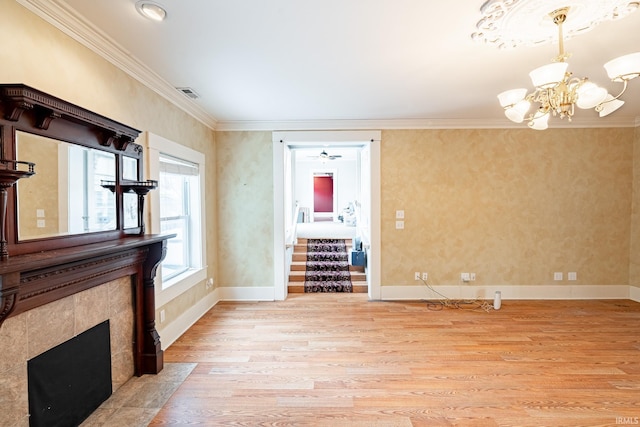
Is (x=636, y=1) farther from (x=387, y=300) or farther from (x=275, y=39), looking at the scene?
(x=387, y=300)

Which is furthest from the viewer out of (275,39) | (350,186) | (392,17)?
(350,186)

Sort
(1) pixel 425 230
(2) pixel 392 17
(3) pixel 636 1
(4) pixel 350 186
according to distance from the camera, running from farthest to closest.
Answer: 1. (4) pixel 350 186
2. (1) pixel 425 230
3. (2) pixel 392 17
4. (3) pixel 636 1

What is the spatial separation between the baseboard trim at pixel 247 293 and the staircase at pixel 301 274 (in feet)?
1.50

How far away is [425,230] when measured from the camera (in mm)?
4586

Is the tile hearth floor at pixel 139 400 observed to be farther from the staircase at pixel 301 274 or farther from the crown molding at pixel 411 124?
the crown molding at pixel 411 124

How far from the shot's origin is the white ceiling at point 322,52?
1.92m

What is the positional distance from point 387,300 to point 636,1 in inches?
152

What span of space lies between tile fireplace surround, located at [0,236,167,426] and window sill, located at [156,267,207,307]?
1.42 ft

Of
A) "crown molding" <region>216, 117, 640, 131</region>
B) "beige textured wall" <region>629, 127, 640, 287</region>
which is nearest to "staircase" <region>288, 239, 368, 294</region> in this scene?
"crown molding" <region>216, 117, 640, 131</region>

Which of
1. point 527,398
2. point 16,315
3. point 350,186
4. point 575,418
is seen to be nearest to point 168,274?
point 16,315

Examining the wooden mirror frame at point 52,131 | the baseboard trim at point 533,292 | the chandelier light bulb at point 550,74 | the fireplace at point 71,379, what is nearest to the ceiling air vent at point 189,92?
the wooden mirror frame at point 52,131

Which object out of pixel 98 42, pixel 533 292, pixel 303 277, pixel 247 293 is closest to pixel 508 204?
pixel 533 292

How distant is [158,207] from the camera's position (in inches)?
118

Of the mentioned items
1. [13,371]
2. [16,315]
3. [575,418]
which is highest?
[16,315]
